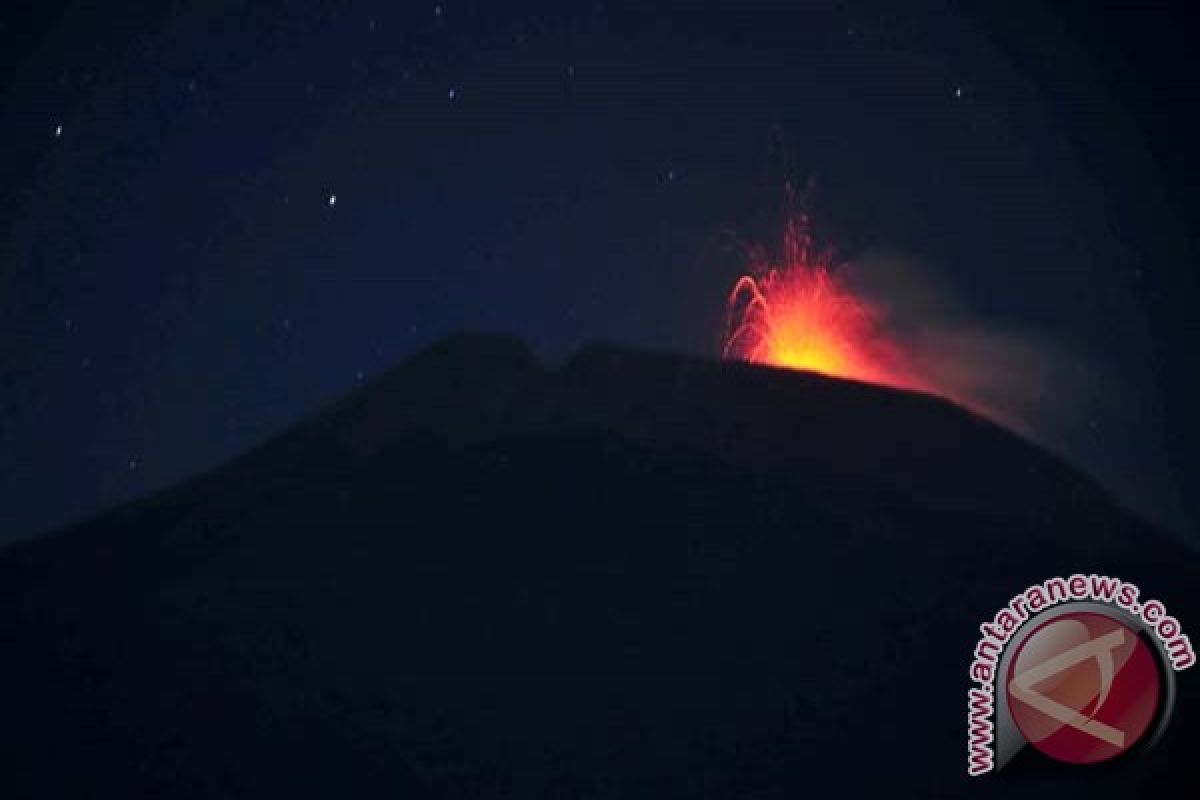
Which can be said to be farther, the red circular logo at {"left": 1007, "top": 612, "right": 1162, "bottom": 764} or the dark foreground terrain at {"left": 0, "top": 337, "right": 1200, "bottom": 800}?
the dark foreground terrain at {"left": 0, "top": 337, "right": 1200, "bottom": 800}

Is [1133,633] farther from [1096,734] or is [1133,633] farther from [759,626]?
[759,626]

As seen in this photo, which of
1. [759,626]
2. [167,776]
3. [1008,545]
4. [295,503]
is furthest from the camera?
[295,503]

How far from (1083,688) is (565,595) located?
20609 millimetres

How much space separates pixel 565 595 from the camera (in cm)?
4053

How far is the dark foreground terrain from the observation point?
32844 millimetres

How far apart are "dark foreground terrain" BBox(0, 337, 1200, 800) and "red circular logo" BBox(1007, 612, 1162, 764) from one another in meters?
1.57

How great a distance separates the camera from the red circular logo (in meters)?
22.5

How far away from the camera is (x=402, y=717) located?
35.2 metres

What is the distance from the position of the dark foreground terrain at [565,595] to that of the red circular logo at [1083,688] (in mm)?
1569

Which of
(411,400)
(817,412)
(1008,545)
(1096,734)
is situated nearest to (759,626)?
(1008,545)

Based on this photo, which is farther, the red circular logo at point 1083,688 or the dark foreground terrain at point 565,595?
the dark foreground terrain at point 565,595

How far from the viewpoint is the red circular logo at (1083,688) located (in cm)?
2250

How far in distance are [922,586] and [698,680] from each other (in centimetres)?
885

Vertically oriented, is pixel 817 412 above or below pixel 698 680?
above
